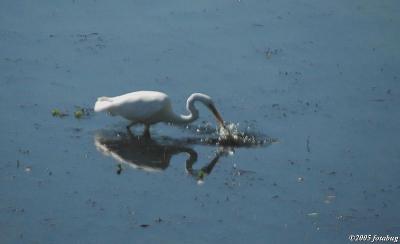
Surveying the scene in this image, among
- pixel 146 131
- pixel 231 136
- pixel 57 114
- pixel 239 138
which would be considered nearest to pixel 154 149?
pixel 146 131

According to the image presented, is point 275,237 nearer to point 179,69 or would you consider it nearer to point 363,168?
point 363,168

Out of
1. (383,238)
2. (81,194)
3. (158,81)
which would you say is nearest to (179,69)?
(158,81)

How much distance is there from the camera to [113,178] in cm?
1182

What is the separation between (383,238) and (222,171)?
2488mm

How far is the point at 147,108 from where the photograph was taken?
13000 mm

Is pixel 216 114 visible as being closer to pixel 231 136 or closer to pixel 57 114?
pixel 231 136

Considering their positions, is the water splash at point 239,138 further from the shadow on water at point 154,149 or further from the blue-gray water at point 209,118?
the blue-gray water at point 209,118

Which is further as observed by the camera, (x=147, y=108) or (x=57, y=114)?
(x=57, y=114)

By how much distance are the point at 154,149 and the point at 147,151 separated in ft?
0.37

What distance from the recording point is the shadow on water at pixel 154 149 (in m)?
12.3

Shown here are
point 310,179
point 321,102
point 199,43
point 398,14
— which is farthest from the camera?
point 398,14

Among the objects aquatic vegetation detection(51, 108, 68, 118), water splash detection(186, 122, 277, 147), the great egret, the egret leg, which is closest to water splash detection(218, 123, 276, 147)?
water splash detection(186, 122, 277, 147)

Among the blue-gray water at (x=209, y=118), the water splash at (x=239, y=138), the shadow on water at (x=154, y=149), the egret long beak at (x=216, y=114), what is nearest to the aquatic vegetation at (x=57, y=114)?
the blue-gray water at (x=209, y=118)

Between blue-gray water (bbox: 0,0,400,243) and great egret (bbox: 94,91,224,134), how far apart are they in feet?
1.00
